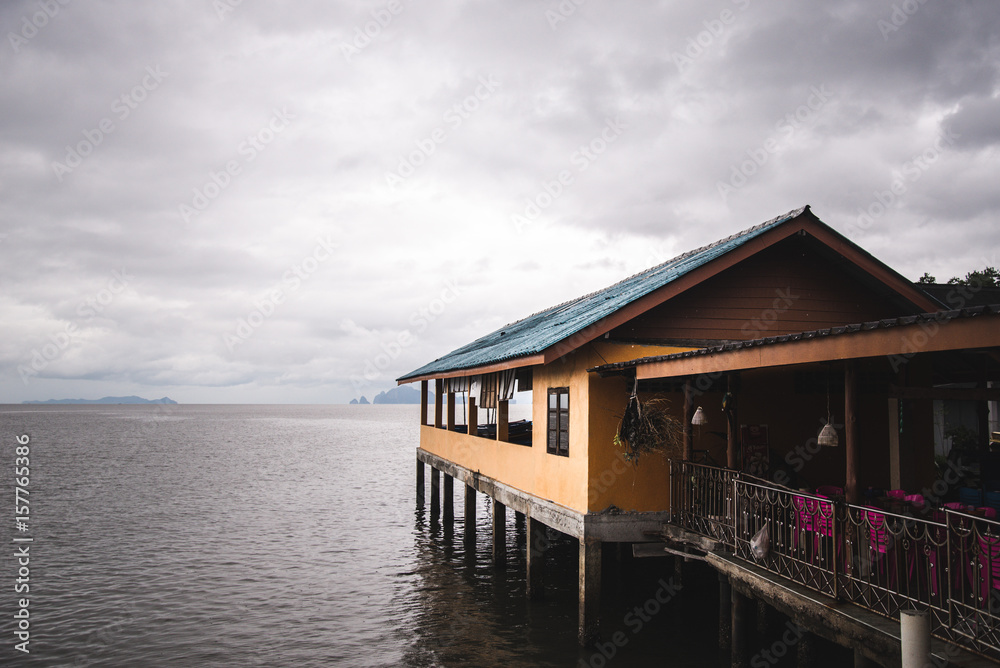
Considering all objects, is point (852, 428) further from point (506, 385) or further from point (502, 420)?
point (502, 420)

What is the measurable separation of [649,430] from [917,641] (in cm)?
524

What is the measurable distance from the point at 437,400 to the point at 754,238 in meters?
13.1

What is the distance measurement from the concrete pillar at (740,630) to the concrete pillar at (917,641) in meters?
3.59

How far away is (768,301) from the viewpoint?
12.3 m

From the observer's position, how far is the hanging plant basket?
1035 cm

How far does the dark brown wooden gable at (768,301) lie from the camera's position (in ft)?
39.6

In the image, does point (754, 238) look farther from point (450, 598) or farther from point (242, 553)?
point (242, 553)

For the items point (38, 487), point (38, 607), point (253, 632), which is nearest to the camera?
point (253, 632)

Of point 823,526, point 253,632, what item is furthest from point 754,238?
point 253,632

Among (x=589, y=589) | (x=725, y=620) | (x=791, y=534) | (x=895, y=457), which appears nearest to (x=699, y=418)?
(x=791, y=534)

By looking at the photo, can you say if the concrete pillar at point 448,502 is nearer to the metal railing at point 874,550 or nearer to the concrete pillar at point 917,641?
the metal railing at point 874,550

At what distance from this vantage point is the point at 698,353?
8789 millimetres

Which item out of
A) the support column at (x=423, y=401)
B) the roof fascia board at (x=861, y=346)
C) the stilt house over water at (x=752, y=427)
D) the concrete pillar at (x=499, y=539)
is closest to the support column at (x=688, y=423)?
the stilt house over water at (x=752, y=427)

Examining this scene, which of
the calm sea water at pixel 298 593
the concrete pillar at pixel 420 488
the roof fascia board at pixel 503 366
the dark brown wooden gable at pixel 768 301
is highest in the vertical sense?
the dark brown wooden gable at pixel 768 301
